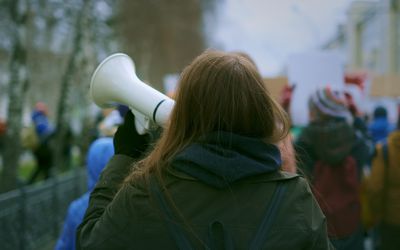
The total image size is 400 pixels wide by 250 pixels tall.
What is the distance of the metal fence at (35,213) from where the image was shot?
4.69 m

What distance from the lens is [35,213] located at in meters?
5.80

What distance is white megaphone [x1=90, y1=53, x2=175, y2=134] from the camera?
192 cm

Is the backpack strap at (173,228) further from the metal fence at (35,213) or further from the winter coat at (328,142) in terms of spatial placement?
the metal fence at (35,213)

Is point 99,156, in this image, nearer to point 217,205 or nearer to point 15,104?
point 217,205

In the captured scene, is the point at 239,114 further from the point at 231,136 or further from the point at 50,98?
the point at 50,98

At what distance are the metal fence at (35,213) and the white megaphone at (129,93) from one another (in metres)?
2.65

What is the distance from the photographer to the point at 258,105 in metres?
1.64

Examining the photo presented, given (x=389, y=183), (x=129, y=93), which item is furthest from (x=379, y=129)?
(x=129, y=93)

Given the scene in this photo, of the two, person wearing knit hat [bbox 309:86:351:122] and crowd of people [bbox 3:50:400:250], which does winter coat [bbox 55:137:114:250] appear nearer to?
crowd of people [bbox 3:50:400:250]

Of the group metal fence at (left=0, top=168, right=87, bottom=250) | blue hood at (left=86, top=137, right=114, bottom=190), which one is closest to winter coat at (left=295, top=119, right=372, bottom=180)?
blue hood at (left=86, top=137, right=114, bottom=190)

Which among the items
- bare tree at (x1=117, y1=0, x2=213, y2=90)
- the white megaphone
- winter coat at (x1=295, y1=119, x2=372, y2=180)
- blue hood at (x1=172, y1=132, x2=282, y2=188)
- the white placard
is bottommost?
bare tree at (x1=117, y1=0, x2=213, y2=90)

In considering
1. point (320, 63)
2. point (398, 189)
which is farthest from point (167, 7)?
point (398, 189)

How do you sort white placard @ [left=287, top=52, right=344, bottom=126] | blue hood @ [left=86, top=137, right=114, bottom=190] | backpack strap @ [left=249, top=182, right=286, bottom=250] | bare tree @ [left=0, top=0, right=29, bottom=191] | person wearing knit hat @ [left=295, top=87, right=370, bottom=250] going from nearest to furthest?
backpack strap @ [left=249, top=182, right=286, bottom=250], blue hood @ [left=86, top=137, right=114, bottom=190], person wearing knit hat @ [left=295, top=87, right=370, bottom=250], white placard @ [left=287, top=52, right=344, bottom=126], bare tree @ [left=0, top=0, right=29, bottom=191]

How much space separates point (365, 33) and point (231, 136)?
44.2 metres
